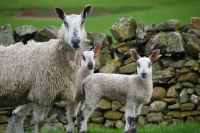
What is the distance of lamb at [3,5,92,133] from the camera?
25.2 feet

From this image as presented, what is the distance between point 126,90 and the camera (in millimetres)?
8641

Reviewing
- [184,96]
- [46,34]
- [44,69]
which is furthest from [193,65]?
[44,69]

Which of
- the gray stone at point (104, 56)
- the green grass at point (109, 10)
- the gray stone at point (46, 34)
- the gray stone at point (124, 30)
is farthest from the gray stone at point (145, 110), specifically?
the green grass at point (109, 10)

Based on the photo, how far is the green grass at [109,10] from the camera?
22.5 meters

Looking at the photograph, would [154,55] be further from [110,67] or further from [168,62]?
[110,67]

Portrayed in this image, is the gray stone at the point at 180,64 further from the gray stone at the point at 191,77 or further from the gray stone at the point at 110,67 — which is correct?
the gray stone at the point at 110,67

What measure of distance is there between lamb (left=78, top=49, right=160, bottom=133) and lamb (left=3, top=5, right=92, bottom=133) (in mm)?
829

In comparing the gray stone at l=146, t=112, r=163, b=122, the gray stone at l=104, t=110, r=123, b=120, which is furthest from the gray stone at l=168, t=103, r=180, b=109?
the gray stone at l=104, t=110, r=123, b=120

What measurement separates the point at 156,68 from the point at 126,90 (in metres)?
2.57

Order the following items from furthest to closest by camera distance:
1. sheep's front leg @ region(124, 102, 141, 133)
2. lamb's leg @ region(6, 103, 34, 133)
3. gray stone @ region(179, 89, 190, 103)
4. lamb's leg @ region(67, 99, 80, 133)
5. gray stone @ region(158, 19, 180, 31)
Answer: gray stone @ region(158, 19, 180, 31), gray stone @ region(179, 89, 190, 103), lamb's leg @ region(67, 99, 80, 133), lamb's leg @ region(6, 103, 34, 133), sheep's front leg @ region(124, 102, 141, 133)

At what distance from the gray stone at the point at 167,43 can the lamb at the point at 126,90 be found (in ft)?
6.80

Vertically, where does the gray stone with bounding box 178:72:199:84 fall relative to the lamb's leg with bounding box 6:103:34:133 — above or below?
above

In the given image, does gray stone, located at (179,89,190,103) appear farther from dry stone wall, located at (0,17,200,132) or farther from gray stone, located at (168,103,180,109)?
gray stone, located at (168,103,180,109)

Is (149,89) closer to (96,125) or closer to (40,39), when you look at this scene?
(96,125)
